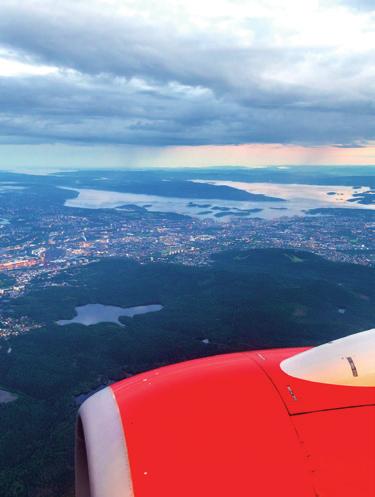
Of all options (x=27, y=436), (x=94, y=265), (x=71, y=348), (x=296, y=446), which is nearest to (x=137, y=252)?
(x=94, y=265)

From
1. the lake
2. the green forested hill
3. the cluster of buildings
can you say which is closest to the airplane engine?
the green forested hill

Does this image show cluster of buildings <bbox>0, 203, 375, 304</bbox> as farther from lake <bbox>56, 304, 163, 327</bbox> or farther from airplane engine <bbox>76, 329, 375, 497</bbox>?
airplane engine <bbox>76, 329, 375, 497</bbox>

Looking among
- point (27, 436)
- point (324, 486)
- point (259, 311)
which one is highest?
point (324, 486)

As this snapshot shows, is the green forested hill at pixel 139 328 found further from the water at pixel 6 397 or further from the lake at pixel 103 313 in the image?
the lake at pixel 103 313

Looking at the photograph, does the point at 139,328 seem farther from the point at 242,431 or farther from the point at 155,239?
the point at 155,239

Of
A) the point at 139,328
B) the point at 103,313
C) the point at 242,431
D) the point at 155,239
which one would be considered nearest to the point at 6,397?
the point at 139,328

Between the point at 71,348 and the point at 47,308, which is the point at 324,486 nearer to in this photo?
the point at 71,348

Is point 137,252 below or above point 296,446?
below

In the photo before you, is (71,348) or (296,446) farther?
(71,348)
